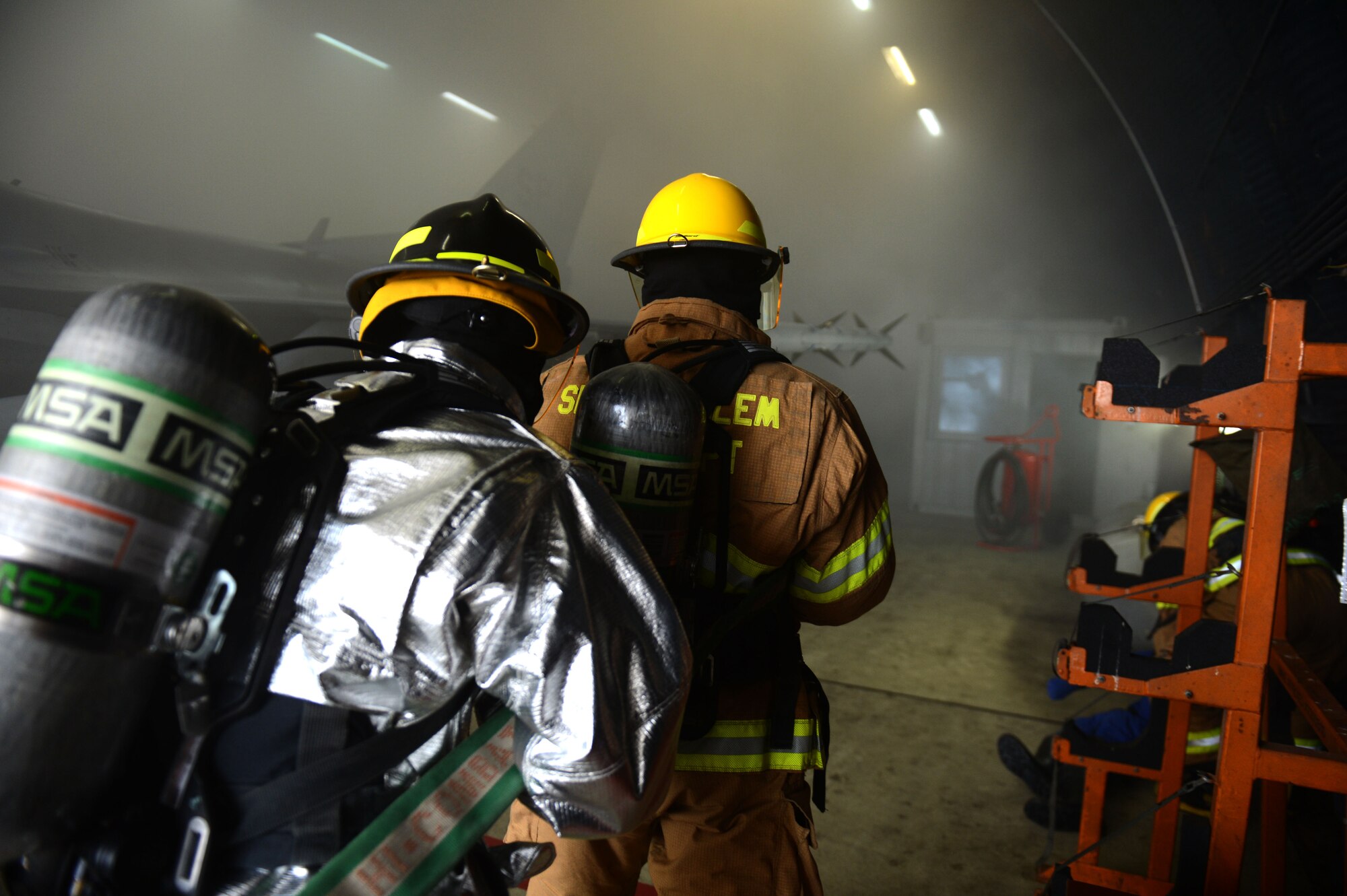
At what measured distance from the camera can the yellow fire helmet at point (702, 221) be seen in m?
1.87

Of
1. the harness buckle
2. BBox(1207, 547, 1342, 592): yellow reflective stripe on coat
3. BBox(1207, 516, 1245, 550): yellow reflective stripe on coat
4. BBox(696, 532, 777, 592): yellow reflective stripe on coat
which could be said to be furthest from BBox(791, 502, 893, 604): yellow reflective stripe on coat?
BBox(1207, 516, 1245, 550): yellow reflective stripe on coat

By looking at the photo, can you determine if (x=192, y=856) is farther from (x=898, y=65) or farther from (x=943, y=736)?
(x=898, y=65)

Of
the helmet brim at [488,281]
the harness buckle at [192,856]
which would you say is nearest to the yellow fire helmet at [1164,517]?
the helmet brim at [488,281]

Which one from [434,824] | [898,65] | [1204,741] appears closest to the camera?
[434,824]

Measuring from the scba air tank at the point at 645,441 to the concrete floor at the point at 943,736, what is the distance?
2011mm

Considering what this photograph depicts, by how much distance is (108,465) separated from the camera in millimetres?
636

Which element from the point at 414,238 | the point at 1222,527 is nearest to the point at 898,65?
the point at 1222,527

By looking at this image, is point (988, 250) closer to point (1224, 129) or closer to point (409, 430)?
point (1224, 129)

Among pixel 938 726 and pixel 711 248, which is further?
pixel 938 726

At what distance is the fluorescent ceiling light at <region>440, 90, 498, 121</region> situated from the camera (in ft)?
18.8

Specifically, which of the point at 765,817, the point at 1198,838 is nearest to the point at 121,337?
the point at 765,817

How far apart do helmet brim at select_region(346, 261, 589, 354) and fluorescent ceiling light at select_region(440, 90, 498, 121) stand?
5122mm

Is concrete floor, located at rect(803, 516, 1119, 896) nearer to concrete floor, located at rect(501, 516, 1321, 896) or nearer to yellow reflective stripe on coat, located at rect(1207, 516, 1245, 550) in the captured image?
concrete floor, located at rect(501, 516, 1321, 896)

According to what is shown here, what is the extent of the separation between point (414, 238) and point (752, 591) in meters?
0.94
